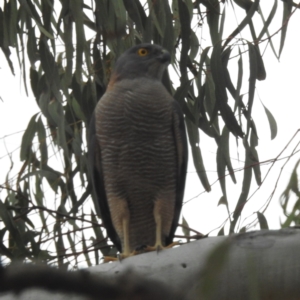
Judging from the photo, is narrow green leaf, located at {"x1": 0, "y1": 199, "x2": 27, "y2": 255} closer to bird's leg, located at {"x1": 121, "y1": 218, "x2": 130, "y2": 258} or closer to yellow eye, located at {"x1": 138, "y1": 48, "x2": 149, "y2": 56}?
bird's leg, located at {"x1": 121, "y1": 218, "x2": 130, "y2": 258}

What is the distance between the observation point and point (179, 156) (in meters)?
3.02

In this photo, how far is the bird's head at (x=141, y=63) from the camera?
3.05m

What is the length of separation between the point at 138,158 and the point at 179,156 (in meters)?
0.22

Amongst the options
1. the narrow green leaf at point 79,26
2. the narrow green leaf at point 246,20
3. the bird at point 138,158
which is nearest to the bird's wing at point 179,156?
the bird at point 138,158

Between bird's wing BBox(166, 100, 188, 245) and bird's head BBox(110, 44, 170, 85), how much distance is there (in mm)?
241

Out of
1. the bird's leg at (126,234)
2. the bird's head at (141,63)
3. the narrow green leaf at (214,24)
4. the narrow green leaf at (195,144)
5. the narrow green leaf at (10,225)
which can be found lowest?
the bird's leg at (126,234)

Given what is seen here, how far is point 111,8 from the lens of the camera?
2.88 meters

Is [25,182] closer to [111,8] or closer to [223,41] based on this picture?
[111,8]

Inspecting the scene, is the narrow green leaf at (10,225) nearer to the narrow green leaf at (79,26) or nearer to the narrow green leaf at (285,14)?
the narrow green leaf at (79,26)

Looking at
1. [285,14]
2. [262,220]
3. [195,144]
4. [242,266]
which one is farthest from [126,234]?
[242,266]

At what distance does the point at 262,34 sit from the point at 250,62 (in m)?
0.17

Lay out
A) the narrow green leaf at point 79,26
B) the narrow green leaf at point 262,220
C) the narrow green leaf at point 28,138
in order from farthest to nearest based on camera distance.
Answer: the narrow green leaf at point 28,138, the narrow green leaf at point 79,26, the narrow green leaf at point 262,220

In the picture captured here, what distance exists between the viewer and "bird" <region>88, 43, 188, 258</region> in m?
2.93

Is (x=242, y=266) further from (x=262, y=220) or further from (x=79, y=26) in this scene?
(x=79, y=26)
